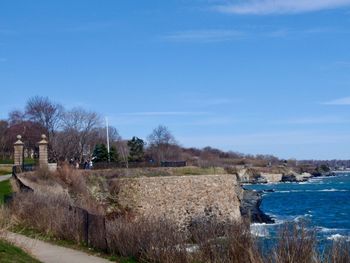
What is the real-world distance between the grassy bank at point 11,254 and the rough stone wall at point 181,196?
2227cm

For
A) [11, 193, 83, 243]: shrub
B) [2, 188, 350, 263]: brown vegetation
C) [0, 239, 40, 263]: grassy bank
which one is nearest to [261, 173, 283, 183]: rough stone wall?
[11, 193, 83, 243]: shrub

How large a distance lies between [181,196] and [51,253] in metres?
23.5

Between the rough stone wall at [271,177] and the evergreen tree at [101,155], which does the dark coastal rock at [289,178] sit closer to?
the rough stone wall at [271,177]

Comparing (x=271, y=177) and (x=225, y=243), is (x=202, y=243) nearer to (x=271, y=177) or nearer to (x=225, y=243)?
(x=225, y=243)

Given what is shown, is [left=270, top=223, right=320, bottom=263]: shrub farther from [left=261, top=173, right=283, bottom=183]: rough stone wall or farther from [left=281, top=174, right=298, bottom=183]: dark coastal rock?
[left=281, top=174, right=298, bottom=183]: dark coastal rock

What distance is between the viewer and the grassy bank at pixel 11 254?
12.2m

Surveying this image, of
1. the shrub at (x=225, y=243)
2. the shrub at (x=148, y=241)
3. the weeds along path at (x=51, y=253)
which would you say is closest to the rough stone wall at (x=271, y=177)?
the weeds along path at (x=51, y=253)

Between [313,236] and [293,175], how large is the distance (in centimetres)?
15031

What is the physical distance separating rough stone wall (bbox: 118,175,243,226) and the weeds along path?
19.5 metres

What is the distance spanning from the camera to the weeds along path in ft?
48.3

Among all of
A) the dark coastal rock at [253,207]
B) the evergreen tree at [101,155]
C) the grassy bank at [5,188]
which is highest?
the evergreen tree at [101,155]

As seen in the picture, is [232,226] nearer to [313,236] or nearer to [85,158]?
[313,236]

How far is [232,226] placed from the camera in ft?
41.9

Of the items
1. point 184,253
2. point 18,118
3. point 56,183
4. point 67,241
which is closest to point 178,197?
point 56,183
